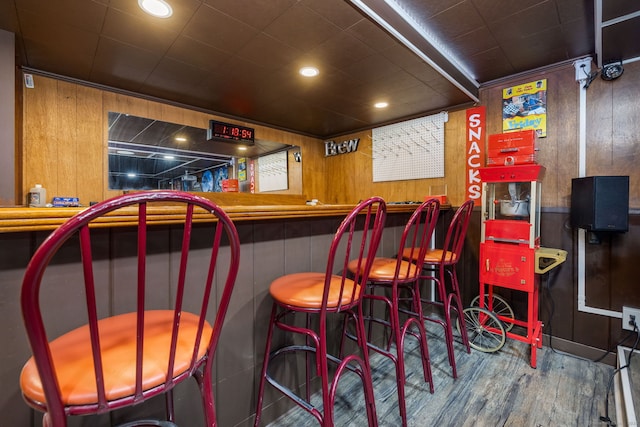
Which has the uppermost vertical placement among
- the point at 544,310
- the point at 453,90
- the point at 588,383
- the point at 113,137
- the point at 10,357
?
the point at 453,90

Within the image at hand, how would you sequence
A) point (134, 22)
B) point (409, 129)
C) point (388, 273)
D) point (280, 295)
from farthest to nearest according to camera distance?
point (409, 129) → point (134, 22) → point (388, 273) → point (280, 295)

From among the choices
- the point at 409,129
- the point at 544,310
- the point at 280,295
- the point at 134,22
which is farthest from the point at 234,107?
the point at 544,310

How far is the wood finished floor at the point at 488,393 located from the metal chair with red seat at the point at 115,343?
3.58ft

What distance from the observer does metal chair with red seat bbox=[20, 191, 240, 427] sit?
49 cm

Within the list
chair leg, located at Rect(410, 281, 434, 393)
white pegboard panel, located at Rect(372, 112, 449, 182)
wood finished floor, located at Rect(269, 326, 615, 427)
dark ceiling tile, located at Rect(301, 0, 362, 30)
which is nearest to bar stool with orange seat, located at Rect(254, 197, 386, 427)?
wood finished floor, located at Rect(269, 326, 615, 427)

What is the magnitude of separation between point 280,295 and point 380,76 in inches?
85.1

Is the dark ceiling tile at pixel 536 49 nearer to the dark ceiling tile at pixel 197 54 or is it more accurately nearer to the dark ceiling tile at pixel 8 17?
the dark ceiling tile at pixel 197 54

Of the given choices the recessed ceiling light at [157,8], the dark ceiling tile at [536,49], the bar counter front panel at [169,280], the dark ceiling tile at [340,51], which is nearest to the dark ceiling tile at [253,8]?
the recessed ceiling light at [157,8]

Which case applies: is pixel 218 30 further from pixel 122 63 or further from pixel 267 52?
pixel 122 63

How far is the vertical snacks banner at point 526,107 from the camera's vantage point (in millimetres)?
2426

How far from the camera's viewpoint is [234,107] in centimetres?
327

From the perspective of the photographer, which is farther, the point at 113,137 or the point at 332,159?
the point at 332,159

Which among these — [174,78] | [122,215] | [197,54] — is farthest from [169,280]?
[174,78]

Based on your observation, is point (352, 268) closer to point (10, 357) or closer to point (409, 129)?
point (10, 357)
